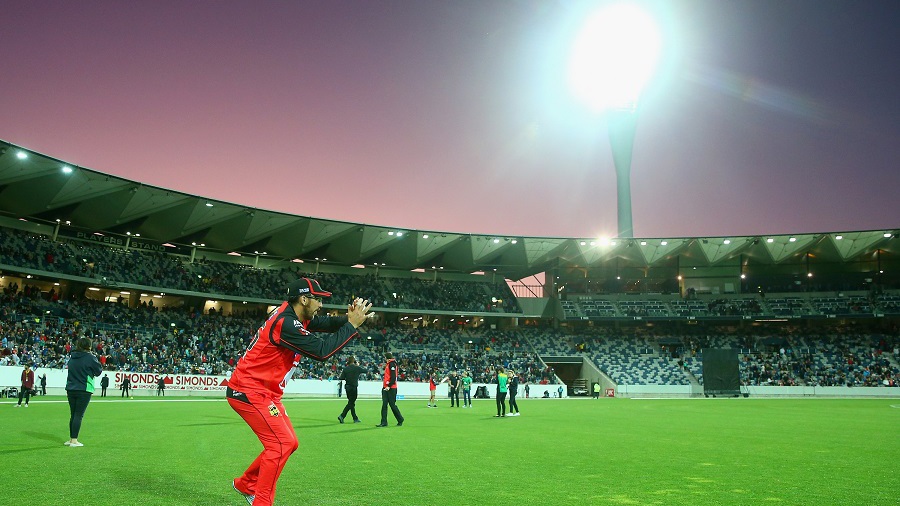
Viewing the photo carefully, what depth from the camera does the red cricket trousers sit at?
18.0ft

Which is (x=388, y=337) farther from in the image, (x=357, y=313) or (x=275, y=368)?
(x=357, y=313)

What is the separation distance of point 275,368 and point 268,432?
0.60 metres

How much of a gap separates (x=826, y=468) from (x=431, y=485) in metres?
6.33

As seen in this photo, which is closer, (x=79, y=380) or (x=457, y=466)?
(x=457, y=466)

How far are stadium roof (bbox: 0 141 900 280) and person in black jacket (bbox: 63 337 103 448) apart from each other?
35540 millimetres

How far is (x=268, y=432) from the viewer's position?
5.70 meters

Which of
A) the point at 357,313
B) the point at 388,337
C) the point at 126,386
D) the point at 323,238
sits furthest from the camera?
the point at 388,337

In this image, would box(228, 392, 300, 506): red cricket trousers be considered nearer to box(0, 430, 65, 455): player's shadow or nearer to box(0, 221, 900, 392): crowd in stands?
box(0, 430, 65, 455): player's shadow

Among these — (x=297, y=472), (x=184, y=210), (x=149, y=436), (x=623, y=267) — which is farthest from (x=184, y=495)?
(x=623, y=267)

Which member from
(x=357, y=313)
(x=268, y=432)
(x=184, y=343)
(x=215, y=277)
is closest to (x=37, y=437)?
(x=268, y=432)

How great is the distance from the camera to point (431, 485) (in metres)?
7.89

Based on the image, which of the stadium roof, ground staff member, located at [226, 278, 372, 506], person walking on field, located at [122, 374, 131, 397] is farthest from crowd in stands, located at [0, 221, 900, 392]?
ground staff member, located at [226, 278, 372, 506]

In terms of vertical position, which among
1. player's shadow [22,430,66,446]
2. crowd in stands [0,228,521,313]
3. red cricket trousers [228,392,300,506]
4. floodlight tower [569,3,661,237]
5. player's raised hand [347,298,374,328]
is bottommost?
player's shadow [22,430,66,446]

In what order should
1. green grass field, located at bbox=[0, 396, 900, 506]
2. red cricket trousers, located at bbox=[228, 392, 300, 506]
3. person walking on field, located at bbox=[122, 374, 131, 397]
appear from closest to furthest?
red cricket trousers, located at bbox=[228, 392, 300, 506] < green grass field, located at bbox=[0, 396, 900, 506] < person walking on field, located at bbox=[122, 374, 131, 397]
